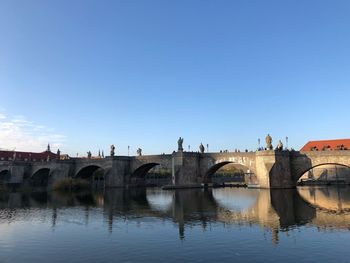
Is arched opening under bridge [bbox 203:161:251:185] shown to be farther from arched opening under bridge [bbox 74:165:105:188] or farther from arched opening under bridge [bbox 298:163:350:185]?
arched opening under bridge [bbox 74:165:105:188]

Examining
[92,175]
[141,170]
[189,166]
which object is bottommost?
[92,175]

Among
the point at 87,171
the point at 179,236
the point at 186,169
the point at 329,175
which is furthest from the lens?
the point at 329,175

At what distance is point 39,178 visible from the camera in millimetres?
87562

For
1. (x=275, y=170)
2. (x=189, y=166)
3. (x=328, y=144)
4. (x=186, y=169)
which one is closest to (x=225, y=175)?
(x=328, y=144)

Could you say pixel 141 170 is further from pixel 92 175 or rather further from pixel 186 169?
pixel 92 175

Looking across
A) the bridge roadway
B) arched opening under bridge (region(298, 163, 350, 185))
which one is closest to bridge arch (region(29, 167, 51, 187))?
the bridge roadway

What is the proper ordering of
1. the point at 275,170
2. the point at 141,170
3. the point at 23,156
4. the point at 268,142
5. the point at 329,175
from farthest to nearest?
1. the point at 23,156
2. the point at 329,175
3. the point at 141,170
4. the point at 268,142
5. the point at 275,170

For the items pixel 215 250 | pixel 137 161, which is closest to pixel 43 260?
pixel 215 250

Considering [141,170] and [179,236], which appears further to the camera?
[141,170]

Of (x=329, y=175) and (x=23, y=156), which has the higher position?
(x=23, y=156)

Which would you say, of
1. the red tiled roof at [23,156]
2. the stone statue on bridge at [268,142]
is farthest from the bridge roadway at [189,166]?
the red tiled roof at [23,156]

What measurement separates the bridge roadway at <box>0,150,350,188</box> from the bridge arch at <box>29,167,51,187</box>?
0.28 m

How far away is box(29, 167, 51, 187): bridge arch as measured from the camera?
84250mm

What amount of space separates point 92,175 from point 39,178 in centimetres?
1430
